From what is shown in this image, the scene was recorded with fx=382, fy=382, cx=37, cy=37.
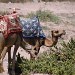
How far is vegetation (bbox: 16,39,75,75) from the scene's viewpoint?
891cm

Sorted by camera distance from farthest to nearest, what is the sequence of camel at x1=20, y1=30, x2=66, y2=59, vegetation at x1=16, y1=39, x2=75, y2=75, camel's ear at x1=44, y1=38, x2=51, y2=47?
camel's ear at x1=44, y1=38, x2=51, y2=47 → camel at x1=20, y1=30, x2=66, y2=59 → vegetation at x1=16, y1=39, x2=75, y2=75

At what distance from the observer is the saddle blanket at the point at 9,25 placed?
27.7 ft

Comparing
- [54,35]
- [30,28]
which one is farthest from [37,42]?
[54,35]

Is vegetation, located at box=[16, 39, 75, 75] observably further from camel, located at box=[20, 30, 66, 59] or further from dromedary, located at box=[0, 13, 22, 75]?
dromedary, located at box=[0, 13, 22, 75]

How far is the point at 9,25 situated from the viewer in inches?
336

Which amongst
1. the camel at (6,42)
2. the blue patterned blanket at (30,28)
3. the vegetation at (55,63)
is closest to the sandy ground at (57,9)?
the vegetation at (55,63)

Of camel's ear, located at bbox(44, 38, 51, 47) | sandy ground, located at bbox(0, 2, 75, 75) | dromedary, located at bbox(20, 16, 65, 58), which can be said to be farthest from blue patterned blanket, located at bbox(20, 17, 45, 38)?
sandy ground, located at bbox(0, 2, 75, 75)

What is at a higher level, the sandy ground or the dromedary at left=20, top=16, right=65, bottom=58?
the dromedary at left=20, top=16, right=65, bottom=58

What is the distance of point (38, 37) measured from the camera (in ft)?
31.9

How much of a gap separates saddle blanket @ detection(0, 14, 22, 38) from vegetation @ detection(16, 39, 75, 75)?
1.09 m

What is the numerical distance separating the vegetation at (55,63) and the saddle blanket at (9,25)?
109 cm

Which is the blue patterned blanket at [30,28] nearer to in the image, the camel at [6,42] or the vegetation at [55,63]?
the vegetation at [55,63]

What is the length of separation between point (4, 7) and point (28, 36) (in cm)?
1194

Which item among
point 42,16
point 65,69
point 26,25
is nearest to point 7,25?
point 26,25
